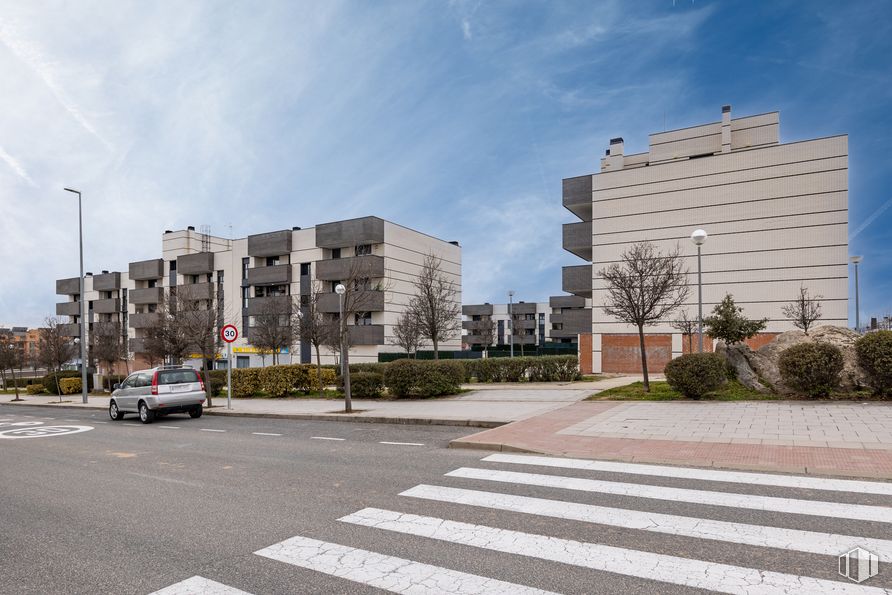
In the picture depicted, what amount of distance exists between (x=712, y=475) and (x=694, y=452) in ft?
4.18

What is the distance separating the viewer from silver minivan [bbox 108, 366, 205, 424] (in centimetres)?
1611

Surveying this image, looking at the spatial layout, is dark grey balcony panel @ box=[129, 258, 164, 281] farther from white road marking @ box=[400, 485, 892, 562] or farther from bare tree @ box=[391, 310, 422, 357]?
white road marking @ box=[400, 485, 892, 562]

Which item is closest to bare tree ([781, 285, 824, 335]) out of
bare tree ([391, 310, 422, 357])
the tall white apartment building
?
bare tree ([391, 310, 422, 357])

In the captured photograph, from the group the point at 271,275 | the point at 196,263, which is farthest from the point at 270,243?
the point at 196,263

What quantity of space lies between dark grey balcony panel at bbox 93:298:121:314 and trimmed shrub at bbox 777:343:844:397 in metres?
69.1

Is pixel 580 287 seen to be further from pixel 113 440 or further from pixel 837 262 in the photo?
pixel 113 440

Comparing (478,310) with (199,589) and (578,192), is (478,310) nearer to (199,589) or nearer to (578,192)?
(578,192)

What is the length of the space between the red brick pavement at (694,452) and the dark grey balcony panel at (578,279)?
27.8 m

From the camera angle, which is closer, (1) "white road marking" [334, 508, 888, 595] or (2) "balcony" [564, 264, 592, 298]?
(1) "white road marking" [334, 508, 888, 595]

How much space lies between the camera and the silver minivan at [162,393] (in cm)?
1611

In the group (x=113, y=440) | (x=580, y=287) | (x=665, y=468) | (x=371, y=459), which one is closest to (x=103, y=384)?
(x=113, y=440)

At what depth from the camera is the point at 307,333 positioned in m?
30.8

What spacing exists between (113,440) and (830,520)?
13.3m

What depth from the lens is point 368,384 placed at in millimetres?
18922
